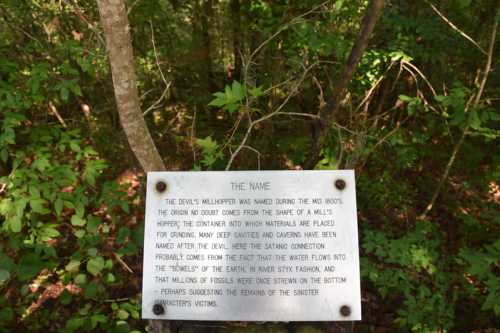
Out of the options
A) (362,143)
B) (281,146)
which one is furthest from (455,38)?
(281,146)

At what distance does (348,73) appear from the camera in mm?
2246

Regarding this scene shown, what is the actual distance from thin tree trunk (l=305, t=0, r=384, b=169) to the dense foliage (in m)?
0.12

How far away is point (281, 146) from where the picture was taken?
141 inches

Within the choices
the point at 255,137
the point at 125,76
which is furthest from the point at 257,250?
the point at 255,137

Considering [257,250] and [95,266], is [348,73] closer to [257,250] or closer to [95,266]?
[257,250]

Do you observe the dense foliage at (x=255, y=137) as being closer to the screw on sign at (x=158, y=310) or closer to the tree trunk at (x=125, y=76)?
the tree trunk at (x=125, y=76)

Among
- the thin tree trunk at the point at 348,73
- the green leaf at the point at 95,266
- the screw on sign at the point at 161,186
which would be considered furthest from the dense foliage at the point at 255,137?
the screw on sign at the point at 161,186

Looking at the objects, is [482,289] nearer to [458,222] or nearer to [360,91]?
[458,222]

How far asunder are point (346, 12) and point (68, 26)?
2.93 meters

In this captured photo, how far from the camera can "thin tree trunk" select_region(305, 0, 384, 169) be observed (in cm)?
199

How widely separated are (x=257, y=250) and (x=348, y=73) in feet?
3.99

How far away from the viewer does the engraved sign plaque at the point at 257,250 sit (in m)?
1.71

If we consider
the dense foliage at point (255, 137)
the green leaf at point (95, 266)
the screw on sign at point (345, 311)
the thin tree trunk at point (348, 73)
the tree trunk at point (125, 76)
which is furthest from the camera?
the dense foliage at point (255, 137)

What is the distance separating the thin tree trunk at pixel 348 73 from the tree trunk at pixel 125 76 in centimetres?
114
